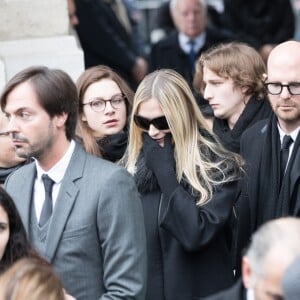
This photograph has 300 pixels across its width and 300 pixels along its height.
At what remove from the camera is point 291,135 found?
635cm

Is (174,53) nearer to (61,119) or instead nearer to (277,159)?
(277,159)

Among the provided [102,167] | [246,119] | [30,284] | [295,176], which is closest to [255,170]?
[295,176]

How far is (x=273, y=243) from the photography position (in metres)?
4.21

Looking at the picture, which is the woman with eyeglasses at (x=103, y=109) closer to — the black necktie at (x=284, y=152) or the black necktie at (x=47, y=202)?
the black necktie at (x=284, y=152)

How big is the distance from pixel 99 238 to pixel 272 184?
1.43m

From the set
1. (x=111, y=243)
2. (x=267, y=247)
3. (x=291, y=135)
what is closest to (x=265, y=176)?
(x=291, y=135)

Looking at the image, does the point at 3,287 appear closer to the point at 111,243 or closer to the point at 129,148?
the point at 111,243

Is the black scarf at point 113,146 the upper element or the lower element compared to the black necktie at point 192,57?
upper

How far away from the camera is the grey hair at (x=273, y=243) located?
4172 mm

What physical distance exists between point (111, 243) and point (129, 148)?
122 cm

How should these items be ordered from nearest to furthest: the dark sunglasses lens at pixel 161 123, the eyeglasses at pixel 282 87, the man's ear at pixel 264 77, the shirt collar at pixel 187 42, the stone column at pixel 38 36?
the dark sunglasses lens at pixel 161 123, the eyeglasses at pixel 282 87, the man's ear at pixel 264 77, the stone column at pixel 38 36, the shirt collar at pixel 187 42

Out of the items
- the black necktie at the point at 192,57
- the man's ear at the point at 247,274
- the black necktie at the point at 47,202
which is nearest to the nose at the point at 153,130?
the black necktie at the point at 47,202

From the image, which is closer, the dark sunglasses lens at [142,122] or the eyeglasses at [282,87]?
the dark sunglasses lens at [142,122]

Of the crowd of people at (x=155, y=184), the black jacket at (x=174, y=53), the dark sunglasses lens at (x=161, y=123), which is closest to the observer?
the crowd of people at (x=155, y=184)
